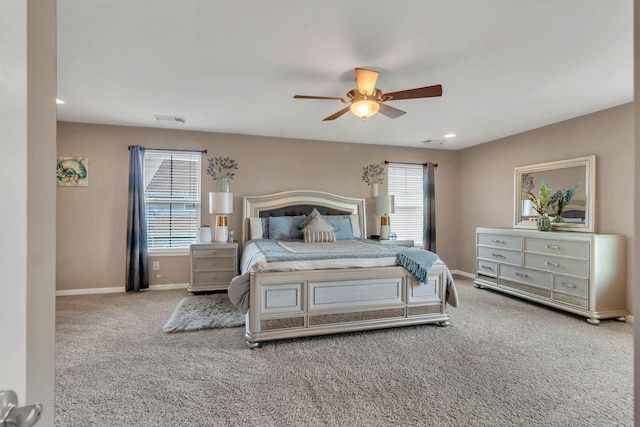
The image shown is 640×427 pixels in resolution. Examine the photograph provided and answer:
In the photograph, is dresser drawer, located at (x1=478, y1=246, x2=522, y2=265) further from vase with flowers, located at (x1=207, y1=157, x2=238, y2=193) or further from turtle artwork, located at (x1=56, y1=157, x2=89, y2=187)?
turtle artwork, located at (x1=56, y1=157, x2=89, y2=187)

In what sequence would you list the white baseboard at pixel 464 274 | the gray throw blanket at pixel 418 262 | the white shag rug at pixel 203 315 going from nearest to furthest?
the gray throw blanket at pixel 418 262, the white shag rug at pixel 203 315, the white baseboard at pixel 464 274

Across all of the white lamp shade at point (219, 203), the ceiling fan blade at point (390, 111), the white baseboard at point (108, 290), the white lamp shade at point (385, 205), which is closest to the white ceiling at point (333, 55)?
the ceiling fan blade at point (390, 111)

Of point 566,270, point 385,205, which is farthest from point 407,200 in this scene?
point 566,270

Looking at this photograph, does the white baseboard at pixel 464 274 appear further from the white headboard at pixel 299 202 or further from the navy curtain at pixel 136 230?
the navy curtain at pixel 136 230

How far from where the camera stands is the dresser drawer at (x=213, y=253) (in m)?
4.22

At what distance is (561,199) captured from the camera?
158 inches

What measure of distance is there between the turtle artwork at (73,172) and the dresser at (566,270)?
6.10 m

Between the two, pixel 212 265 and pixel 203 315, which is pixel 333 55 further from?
pixel 212 265

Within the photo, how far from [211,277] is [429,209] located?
4000mm

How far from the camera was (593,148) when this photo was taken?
147 inches

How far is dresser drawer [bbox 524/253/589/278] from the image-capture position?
3.41m

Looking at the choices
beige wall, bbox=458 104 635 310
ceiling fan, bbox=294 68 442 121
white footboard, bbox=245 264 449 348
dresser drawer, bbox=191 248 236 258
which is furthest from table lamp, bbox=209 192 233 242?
beige wall, bbox=458 104 635 310
